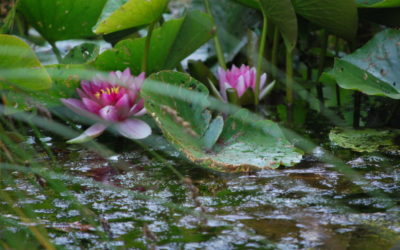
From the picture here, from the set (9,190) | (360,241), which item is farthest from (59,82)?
(360,241)

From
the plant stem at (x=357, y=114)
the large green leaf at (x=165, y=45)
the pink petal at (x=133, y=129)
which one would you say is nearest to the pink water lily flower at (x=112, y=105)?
the pink petal at (x=133, y=129)

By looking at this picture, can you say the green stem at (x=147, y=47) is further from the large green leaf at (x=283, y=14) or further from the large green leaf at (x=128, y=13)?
the large green leaf at (x=283, y=14)

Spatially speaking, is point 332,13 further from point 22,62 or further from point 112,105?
point 22,62

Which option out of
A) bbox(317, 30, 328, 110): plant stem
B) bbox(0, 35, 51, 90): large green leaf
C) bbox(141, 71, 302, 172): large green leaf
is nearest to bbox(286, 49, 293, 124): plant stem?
bbox(317, 30, 328, 110): plant stem

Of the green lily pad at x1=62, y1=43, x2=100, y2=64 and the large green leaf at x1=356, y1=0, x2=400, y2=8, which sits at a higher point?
the large green leaf at x1=356, y1=0, x2=400, y2=8

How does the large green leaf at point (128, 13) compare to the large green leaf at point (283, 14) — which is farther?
the large green leaf at point (283, 14)

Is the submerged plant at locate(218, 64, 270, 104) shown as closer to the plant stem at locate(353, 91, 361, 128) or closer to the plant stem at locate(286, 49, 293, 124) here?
the plant stem at locate(286, 49, 293, 124)
